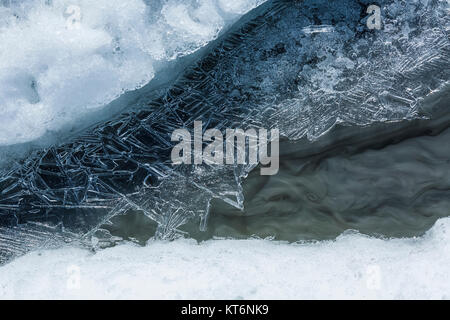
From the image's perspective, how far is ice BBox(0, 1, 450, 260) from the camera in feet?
4.17

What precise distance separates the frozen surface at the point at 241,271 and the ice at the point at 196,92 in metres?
0.08

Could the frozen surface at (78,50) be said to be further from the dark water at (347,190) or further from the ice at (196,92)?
the dark water at (347,190)

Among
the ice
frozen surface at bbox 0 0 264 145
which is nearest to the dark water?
the ice

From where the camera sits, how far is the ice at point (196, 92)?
4.17ft

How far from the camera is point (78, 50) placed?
131 cm

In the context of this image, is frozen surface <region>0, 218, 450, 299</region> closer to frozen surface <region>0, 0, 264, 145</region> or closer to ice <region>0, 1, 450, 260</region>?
ice <region>0, 1, 450, 260</region>

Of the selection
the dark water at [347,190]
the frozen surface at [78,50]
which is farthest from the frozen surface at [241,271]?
the frozen surface at [78,50]

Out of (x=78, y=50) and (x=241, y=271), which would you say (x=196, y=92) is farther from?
(x=241, y=271)

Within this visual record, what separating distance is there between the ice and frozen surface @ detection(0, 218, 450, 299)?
0.26 feet

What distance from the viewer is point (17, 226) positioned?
1248 millimetres

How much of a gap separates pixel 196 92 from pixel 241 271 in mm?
488

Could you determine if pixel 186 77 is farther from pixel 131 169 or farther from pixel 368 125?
pixel 368 125

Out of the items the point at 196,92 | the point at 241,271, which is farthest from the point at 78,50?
the point at 241,271
